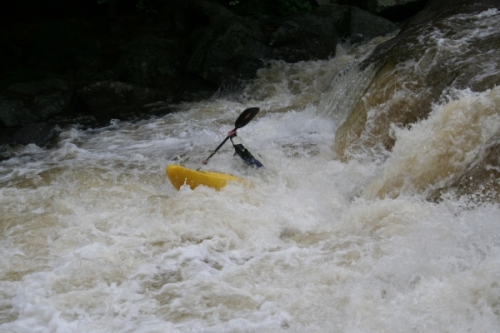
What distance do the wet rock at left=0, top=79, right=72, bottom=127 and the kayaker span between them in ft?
15.2

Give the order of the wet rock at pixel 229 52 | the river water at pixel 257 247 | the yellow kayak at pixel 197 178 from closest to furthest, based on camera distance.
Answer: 1. the river water at pixel 257 247
2. the yellow kayak at pixel 197 178
3. the wet rock at pixel 229 52

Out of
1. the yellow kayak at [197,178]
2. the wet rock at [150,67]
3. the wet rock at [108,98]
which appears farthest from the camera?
the wet rock at [150,67]

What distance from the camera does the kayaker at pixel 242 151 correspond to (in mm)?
4277

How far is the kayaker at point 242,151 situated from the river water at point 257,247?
0.13 m

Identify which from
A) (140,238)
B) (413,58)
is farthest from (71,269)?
(413,58)

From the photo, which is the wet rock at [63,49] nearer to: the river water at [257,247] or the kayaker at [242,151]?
the river water at [257,247]

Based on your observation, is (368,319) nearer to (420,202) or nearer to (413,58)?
(420,202)

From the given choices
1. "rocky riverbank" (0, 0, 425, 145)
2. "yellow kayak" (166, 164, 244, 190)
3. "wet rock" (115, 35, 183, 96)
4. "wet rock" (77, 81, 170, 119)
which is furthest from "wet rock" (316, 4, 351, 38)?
"yellow kayak" (166, 164, 244, 190)

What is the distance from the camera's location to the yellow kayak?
426 cm

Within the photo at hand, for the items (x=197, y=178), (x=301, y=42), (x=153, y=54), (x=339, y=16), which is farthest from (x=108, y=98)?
(x=339, y=16)

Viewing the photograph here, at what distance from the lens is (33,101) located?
810cm

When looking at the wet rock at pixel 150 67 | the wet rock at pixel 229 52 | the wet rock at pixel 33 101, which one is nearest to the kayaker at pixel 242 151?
the wet rock at pixel 229 52

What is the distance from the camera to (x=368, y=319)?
2.61 metres

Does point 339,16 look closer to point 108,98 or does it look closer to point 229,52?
point 229,52
